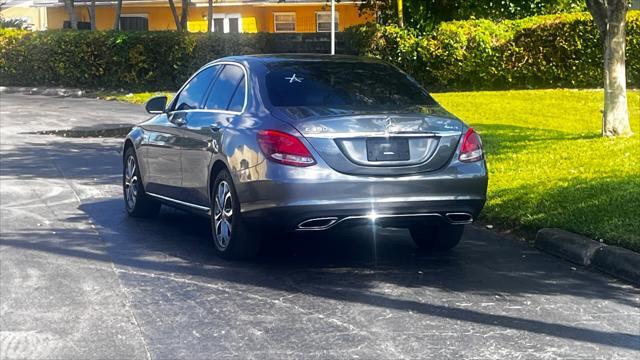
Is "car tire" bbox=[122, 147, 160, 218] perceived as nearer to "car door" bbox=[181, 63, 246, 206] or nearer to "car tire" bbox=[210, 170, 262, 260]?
"car door" bbox=[181, 63, 246, 206]

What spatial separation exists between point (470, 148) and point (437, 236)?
1.03 m

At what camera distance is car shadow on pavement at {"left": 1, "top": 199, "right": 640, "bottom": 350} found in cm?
664

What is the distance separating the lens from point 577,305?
261 inches

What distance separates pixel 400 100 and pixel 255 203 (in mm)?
1486

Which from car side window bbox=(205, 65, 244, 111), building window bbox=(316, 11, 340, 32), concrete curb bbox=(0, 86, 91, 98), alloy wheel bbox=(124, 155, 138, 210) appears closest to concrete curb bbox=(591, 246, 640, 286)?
car side window bbox=(205, 65, 244, 111)

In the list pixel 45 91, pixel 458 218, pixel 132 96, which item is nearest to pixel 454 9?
pixel 132 96

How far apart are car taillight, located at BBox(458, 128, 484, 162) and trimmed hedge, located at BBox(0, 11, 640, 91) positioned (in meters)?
16.3

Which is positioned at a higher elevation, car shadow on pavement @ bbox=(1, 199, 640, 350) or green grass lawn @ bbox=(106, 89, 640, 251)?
green grass lawn @ bbox=(106, 89, 640, 251)

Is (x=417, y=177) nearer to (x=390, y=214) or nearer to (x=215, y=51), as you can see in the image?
(x=390, y=214)

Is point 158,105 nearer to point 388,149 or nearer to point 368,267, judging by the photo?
point 368,267

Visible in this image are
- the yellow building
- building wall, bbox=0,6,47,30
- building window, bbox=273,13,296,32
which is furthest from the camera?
building wall, bbox=0,6,47,30

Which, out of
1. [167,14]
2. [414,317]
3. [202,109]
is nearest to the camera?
[414,317]

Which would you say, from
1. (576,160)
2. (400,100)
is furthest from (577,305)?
(576,160)

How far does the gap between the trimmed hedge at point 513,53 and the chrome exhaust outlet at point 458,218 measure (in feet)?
54.3
